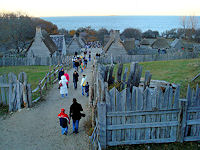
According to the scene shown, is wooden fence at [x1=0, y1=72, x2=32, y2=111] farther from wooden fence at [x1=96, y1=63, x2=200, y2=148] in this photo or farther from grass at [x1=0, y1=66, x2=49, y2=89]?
grass at [x1=0, y1=66, x2=49, y2=89]

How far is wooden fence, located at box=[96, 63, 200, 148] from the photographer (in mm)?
6090

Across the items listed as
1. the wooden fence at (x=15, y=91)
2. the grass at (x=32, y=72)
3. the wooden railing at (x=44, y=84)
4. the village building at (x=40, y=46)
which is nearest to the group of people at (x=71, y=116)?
the wooden fence at (x=15, y=91)

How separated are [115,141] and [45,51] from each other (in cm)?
3129

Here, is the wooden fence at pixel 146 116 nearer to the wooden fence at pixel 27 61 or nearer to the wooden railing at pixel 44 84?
the wooden railing at pixel 44 84

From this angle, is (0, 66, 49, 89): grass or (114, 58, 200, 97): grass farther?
(0, 66, 49, 89): grass

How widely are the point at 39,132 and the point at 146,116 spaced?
412 cm

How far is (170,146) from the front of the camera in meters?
6.50

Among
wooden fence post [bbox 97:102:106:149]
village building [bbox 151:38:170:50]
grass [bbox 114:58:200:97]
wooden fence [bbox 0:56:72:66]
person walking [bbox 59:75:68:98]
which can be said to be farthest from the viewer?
village building [bbox 151:38:170:50]

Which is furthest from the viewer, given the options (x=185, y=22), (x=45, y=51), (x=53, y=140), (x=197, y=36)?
(x=185, y=22)

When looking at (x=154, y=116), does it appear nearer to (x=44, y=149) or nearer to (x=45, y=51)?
(x=44, y=149)

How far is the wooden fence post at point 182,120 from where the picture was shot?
6285 mm

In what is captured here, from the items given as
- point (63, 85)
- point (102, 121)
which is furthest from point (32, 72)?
point (102, 121)

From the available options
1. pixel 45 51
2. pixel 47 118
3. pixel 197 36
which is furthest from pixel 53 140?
pixel 197 36

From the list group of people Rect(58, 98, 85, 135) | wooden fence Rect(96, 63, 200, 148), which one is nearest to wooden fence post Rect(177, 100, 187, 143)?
wooden fence Rect(96, 63, 200, 148)
